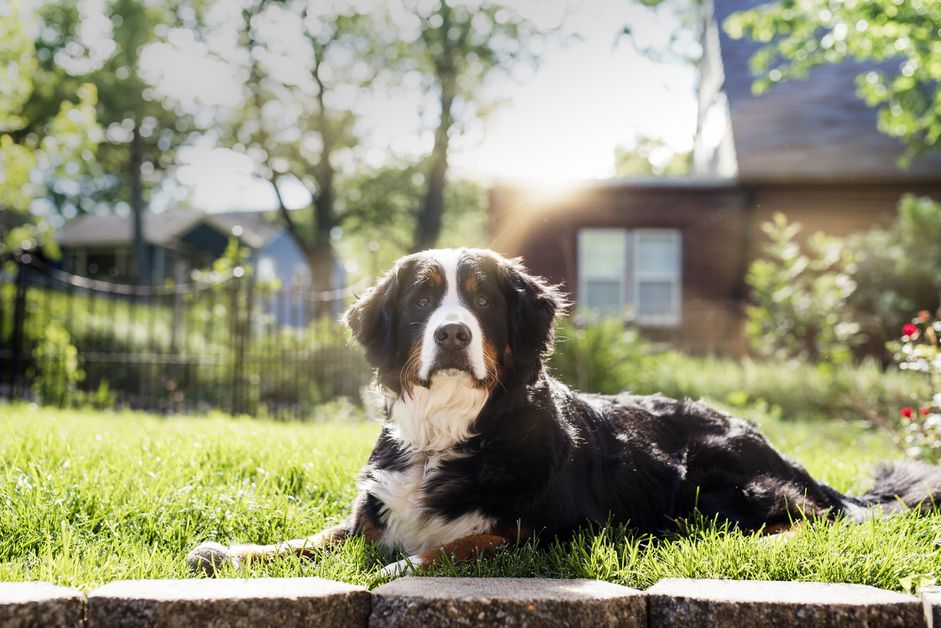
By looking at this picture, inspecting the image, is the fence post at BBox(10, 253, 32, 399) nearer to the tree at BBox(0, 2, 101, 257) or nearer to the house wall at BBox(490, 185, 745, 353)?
the tree at BBox(0, 2, 101, 257)

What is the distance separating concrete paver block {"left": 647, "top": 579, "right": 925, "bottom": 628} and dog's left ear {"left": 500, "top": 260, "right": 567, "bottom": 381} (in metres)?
1.16

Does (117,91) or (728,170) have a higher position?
(117,91)

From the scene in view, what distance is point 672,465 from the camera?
385 cm

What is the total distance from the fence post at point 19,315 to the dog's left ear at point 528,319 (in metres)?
8.20

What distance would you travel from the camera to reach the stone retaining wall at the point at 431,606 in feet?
7.79

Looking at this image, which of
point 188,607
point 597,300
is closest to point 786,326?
point 597,300

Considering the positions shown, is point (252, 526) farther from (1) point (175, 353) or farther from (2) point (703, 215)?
(2) point (703, 215)

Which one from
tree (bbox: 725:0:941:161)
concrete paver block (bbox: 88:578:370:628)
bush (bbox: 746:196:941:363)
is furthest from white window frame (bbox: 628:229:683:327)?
concrete paver block (bbox: 88:578:370:628)

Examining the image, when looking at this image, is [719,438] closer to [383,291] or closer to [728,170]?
[383,291]

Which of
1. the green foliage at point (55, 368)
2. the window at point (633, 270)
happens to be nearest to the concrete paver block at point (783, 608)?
the green foliage at point (55, 368)

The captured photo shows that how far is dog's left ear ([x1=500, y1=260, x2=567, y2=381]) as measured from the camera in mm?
3439

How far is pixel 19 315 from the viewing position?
10164mm

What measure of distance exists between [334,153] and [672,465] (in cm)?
2744

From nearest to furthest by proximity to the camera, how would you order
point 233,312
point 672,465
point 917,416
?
1. point 672,465
2. point 917,416
3. point 233,312
